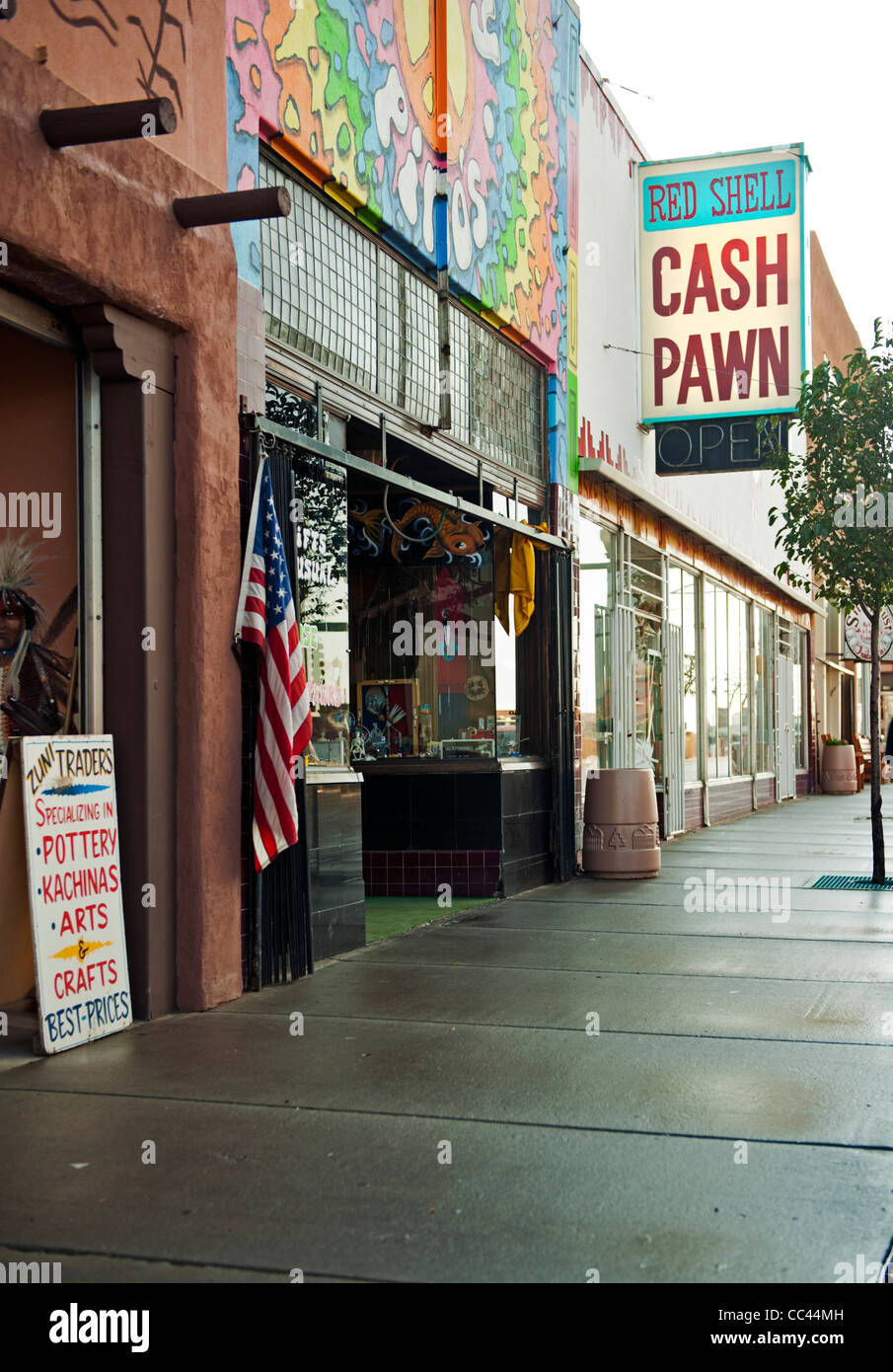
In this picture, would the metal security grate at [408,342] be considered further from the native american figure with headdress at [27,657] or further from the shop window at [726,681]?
the shop window at [726,681]

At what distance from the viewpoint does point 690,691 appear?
1988 cm

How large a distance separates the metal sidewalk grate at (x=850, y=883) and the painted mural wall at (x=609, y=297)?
4.82 meters

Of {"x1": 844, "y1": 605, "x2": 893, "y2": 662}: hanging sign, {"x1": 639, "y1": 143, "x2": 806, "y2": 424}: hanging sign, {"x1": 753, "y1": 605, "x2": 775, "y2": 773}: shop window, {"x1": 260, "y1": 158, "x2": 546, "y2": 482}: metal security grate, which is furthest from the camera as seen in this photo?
{"x1": 753, "y1": 605, "x2": 775, "y2": 773}: shop window

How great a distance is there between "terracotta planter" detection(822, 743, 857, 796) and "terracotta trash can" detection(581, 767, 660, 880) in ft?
70.9

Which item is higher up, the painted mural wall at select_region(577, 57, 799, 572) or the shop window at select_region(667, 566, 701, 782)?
the painted mural wall at select_region(577, 57, 799, 572)

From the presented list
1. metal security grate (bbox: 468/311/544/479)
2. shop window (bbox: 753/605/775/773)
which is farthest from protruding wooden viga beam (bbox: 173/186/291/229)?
shop window (bbox: 753/605/775/773)

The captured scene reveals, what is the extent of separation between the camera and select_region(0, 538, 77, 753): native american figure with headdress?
6602 mm

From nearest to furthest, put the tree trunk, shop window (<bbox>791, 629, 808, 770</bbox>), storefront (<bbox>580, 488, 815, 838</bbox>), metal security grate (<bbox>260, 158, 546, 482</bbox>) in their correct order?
metal security grate (<bbox>260, 158, 546, 482</bbox>) → the tree trunk → storefront (<bbox>580, 488, 815, 838</bbox>) → shop window (<bbox>791, 629, 808, 770</bbox>)

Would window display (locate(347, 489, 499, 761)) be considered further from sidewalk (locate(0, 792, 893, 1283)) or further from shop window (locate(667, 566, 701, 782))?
shop window (locate(667, 566, 701, 782))

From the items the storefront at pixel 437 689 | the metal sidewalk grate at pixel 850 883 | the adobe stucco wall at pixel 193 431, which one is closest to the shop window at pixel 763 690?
the metal sidewalk grate at pixel 850 883

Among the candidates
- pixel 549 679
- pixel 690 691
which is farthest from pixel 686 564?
pixel 549 679

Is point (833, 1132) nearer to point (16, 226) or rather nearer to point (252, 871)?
point (252, 871)

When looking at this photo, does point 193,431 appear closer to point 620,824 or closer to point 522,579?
point 522,579

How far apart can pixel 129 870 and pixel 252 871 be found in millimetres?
878
